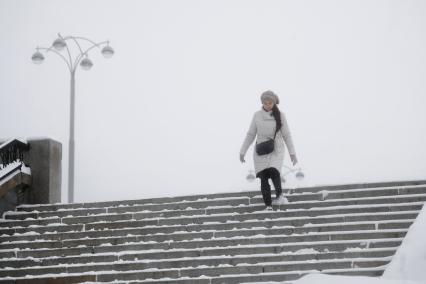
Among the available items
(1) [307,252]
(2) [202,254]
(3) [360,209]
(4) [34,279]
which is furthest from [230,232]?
(4) [34,279]

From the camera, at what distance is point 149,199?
10984 millimetres

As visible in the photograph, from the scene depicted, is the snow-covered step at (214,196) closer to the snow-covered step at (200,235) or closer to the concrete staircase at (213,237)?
the concrete staircase at (213,237)

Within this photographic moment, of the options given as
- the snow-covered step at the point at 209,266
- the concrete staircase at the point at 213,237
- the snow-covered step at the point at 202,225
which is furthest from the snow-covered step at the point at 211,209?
the snow-covered step at the point at 209,266

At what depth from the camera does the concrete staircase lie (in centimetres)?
848

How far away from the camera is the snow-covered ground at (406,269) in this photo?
684 centimetres

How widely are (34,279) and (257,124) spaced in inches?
164

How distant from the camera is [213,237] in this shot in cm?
952

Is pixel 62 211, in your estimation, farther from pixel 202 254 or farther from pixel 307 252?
pixel 307 252

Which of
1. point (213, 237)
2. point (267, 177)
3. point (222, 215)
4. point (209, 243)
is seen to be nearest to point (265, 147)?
point (267, 177)

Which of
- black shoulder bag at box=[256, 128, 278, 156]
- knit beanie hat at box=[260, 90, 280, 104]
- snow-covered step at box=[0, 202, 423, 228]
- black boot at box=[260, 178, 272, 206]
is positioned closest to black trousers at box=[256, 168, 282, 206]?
black boot at box=[260, 178, 272, 206]

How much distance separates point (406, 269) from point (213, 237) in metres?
3.24

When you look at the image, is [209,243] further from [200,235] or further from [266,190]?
[266,190]

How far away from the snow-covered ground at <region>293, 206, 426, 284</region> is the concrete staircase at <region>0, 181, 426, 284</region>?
376 millimetres

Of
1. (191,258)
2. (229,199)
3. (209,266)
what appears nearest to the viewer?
(209,266)
